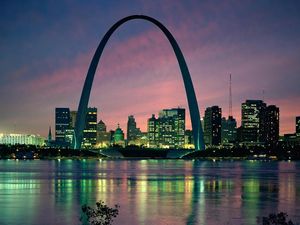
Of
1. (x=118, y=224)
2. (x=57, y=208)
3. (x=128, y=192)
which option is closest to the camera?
(x=118, y=224)

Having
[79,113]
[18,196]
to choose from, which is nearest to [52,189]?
[18,196]

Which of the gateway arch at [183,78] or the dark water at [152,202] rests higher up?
the gateway arch at [183,78]

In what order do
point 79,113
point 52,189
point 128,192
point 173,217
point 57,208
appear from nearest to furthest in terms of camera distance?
1. point 173,217
2. point 57,208
3. point 128,192
4. point 52,189
5. point 79,113

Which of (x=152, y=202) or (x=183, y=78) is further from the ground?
(x=183, y=78)

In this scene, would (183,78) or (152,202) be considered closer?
(152,202)

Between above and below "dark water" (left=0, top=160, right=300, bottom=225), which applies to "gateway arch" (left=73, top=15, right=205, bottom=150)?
above

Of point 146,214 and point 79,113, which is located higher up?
point 79,113

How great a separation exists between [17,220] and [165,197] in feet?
56.5

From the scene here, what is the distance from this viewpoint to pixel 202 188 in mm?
63969

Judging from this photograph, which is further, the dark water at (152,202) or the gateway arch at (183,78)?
the gateway arch at (183,78)

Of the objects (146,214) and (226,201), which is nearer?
(146,214)

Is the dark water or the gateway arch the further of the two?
the gateway arch

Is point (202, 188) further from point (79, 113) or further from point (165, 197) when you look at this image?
point (79, 113)

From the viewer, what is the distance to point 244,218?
1535 inches
